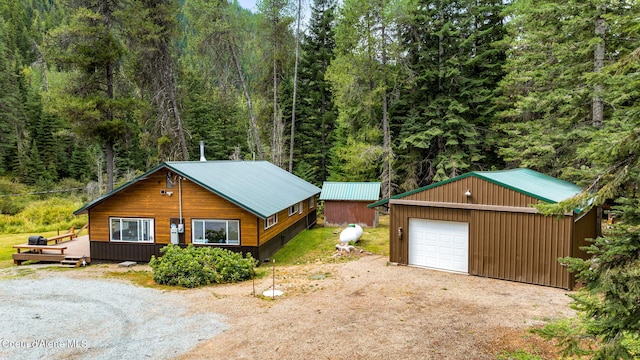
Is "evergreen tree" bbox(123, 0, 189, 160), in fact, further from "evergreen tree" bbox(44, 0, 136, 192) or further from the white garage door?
the white garage door

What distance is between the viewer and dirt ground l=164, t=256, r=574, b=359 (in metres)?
7.38

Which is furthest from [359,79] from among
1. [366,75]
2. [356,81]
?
[366,75]

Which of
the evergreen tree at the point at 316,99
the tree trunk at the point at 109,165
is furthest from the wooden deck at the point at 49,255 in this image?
the evergreen tree at the point at 316,99

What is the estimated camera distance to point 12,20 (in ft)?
208

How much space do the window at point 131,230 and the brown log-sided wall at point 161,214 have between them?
0.18 meters

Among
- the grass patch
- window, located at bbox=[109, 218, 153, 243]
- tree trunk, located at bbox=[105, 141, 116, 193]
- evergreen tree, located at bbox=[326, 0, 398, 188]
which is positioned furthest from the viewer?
evergreen tree, located at bbox=[326, 0, 398, 188]

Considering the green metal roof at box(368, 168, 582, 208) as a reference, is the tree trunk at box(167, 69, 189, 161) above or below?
above

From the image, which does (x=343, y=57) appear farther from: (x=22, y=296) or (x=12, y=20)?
(x=12, y=20)

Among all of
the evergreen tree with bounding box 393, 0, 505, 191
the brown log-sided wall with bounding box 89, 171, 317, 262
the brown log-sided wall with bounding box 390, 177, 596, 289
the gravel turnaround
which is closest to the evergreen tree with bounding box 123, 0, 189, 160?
the brown log-sided wall with bounding box 89, 171, 317, 262

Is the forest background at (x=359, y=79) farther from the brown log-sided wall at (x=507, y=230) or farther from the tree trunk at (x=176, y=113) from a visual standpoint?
the brown log-sided wall at (x=507, y=230)

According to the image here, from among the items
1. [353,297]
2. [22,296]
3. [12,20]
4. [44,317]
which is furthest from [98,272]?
[12,20]

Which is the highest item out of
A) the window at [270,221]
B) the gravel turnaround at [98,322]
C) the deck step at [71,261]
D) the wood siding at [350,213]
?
the window at [270,221]

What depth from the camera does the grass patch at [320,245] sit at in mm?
16688

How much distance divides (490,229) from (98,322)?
11619 millimetres
